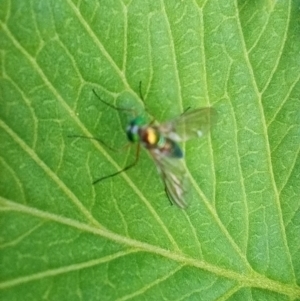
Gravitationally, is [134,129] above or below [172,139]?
above

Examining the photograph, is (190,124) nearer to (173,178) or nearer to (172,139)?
(172,139)

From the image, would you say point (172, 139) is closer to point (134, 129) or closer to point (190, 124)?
point (190, 124)

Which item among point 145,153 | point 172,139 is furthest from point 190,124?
point 145,153

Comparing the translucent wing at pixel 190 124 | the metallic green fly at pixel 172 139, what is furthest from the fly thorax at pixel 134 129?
the translucent wing at pixel 190 124

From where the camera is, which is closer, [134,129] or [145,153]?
[134,129]

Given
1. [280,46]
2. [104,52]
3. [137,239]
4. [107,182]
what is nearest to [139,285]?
[137,239]

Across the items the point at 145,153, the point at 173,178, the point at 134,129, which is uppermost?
the point at 134,129

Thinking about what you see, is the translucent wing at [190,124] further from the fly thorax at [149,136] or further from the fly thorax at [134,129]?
the fly thorax at [134,129]

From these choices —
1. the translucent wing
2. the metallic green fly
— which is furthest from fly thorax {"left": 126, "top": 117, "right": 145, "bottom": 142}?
the translucent wing
